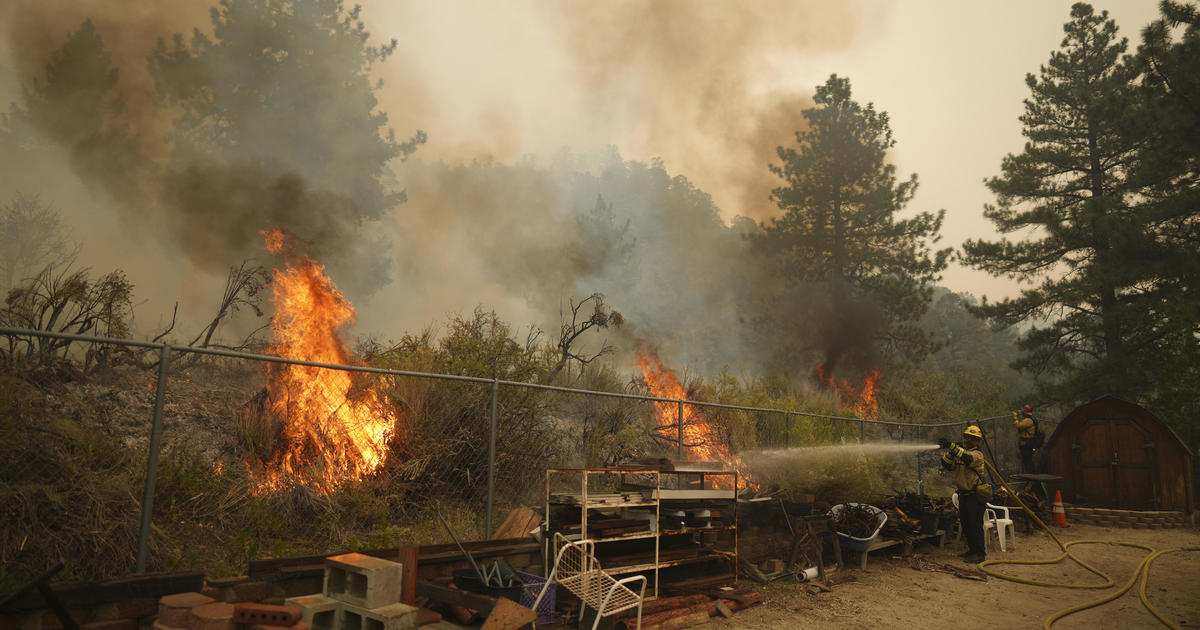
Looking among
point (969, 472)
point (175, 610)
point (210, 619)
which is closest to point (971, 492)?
point (969, 472)

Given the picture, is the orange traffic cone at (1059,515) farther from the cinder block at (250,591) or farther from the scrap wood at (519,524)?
the cinder block at (250,591)

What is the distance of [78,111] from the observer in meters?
16.6

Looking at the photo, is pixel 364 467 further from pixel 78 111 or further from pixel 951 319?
pixel 951 319

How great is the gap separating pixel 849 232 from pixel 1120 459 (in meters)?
16.3

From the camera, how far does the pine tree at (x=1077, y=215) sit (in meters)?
20.9

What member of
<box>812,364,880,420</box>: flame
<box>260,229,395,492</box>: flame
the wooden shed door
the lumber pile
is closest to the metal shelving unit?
the lumber pile

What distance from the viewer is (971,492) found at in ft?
35.3

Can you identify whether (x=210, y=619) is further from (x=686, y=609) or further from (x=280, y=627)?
(x=686, y=609)

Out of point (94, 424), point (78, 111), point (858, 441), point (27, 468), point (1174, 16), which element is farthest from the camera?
point (1174, 16)

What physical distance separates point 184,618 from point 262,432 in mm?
3996

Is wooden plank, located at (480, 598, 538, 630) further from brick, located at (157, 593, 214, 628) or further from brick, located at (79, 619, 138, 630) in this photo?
brick, located at (79, 619, 138, 630)

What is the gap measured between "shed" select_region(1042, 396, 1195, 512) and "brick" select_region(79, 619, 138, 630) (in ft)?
67.0

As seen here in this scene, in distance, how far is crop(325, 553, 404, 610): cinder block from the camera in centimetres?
443

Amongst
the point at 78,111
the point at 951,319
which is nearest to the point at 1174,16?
the point at 78,111
